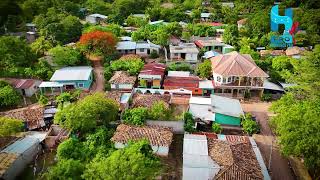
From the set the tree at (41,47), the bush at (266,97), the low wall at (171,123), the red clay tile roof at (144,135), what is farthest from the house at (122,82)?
the bush at (266,97)

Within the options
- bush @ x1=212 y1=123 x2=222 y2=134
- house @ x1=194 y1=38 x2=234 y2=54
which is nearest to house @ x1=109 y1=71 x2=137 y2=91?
bush @ x1=212 y1=123 x2=222 y2=134

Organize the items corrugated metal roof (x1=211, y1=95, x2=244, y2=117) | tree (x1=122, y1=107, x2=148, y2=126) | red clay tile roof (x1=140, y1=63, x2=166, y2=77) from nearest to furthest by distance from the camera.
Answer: tree (x1=122, y1=107, x2=148, y2=126) → corrugated metal roof (x1=211, y1=95, x2=244, y2=117) → red clay tile roof (x1=140, y1=63, x2=166, y2=77)

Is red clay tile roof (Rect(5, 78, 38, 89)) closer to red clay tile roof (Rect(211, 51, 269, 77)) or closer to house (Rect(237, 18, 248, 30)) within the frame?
red clay tile roof (Rect(211, 51, 269, 77))

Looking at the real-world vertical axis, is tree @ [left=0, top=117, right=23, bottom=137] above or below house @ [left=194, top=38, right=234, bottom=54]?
below

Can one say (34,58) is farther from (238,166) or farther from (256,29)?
(256,29)

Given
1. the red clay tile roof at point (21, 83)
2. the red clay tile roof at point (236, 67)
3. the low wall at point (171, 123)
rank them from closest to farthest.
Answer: the low wall at point (171, 123) → the red clay tile roof at point (236, 67) → the red clay tile roof at point (21, 83)

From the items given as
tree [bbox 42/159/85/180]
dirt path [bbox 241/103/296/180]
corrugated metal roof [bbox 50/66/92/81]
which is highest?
corrugated metal roof [bbox 50/66/92/81]

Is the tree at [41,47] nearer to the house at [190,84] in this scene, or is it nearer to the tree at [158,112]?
the house at [190,84]

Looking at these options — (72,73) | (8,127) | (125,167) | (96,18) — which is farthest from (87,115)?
(96,18)
